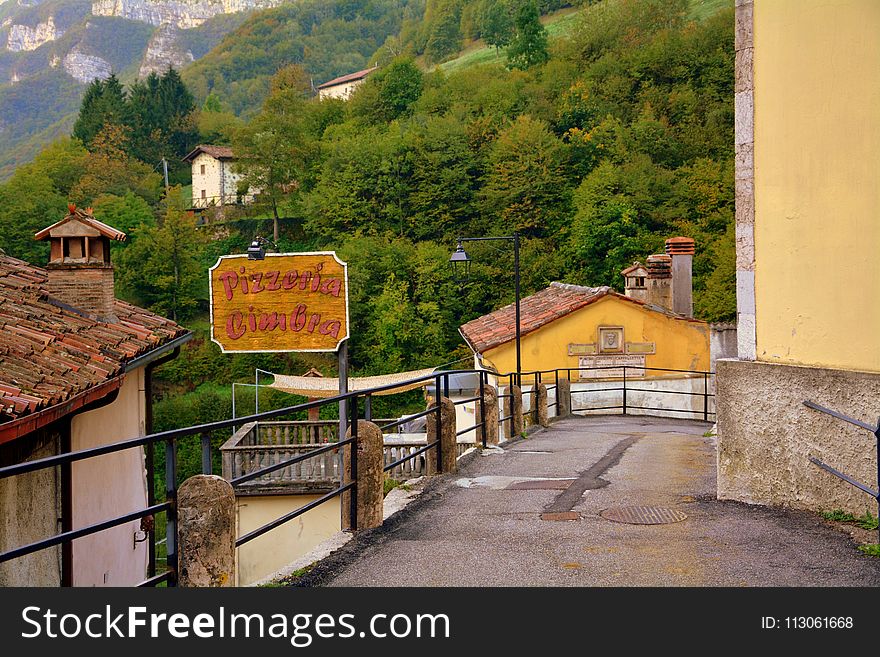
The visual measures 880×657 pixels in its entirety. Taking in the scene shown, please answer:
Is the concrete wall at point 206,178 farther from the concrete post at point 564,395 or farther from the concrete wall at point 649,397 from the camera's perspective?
the concrete post at point 564,395

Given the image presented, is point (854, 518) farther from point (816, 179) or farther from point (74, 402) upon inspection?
point (74, 402)

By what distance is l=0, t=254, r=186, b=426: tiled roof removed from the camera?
8.91m

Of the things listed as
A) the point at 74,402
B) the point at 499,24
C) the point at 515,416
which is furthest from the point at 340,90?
the point at 74,402

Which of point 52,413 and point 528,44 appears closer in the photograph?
point 52,413

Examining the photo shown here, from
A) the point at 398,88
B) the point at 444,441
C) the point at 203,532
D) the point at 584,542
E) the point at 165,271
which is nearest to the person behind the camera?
the point at 203,532

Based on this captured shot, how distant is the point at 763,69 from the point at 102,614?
6.01 m

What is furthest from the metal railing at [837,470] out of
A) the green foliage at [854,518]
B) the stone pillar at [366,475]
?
the stone pillar at [366,475]

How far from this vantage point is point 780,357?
741 centimetres

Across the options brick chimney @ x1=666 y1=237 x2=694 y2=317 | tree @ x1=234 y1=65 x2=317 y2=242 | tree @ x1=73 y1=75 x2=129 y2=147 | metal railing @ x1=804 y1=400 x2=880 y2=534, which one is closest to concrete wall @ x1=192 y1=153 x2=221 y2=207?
tree @ x1=234 y1=65 x2=317 y2=242

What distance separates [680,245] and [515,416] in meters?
15.2

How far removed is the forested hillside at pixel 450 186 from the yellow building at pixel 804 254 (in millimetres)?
47095

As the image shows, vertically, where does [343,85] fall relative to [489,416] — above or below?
above

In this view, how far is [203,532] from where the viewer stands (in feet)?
16.9

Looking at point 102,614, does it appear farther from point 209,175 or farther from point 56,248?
point 209,175
